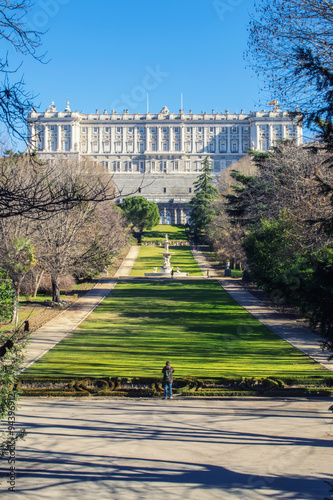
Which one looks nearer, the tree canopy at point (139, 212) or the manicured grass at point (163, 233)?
the tree canopy at point (139, 212)

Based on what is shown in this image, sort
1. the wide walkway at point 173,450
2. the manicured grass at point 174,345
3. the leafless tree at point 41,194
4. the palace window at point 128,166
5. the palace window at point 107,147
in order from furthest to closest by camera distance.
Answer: the palace window at point 107,147
the palace window at point 128,166
the manicured grass at point 174,345
the wide walkway at point 173,450
the leafless tree at point 41,194

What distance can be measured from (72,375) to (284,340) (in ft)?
26.9

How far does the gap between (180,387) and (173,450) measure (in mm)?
3827

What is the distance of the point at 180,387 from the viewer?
12305mm

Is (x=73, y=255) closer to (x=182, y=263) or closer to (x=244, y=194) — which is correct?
(x=244, y=194)

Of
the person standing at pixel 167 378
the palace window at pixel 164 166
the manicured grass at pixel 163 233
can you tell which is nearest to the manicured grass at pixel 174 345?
the person standing at pixel 167 378

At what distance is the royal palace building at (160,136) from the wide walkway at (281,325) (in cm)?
8675

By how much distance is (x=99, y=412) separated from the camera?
10.6 metres

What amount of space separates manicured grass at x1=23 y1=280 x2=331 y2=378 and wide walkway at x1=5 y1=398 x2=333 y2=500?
257cm

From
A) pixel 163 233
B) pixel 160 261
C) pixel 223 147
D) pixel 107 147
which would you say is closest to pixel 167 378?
pixel 160 261

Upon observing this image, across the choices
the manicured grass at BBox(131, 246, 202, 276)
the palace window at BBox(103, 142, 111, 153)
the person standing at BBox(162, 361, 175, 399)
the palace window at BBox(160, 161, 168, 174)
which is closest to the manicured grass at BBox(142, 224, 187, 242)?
the manicured grass at BBox(131, 246, 202, 276)

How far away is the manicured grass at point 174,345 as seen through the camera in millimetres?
14047

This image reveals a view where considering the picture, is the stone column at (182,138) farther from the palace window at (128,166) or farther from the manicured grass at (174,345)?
the manicured grass at (174,345)

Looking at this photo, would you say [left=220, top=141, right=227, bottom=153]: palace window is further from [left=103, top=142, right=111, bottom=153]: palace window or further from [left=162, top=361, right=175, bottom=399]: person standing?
[left=162, top=361, right=175, bottom=399]: person standing
